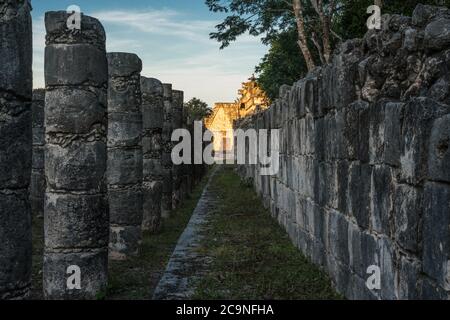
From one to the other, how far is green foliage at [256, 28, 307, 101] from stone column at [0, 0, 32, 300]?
23733 millimetres

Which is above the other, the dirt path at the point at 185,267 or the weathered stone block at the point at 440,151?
the weathered stone block at the point at 440,151

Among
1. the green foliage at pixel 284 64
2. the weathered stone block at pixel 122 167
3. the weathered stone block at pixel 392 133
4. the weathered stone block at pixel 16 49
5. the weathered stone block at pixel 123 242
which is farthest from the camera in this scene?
the green foliage at pixel 284 64

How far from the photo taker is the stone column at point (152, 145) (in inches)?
502

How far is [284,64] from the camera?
2911 cm

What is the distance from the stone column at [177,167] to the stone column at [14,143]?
40.6 ft

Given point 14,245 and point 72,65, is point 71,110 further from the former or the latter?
point 14,245

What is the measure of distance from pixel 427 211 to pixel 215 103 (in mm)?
67086

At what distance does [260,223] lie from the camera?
13.0m

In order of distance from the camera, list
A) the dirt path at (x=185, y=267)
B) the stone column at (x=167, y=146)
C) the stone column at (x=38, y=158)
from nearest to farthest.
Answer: the dirt path at (x=185, y=267) → the stone column at (x=38, y=158) → the stone column at (x=167, y=146)

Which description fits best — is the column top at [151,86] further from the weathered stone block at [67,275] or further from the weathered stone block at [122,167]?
the weathered stone block at [67,275]

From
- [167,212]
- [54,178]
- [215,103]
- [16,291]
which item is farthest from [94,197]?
[215,103]

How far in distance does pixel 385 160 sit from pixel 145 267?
17.2 feet

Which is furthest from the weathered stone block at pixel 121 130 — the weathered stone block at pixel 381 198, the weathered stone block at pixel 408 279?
the weathered stone block at pixel 408 279

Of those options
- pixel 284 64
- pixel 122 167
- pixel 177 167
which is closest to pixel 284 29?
pixel 284 64
